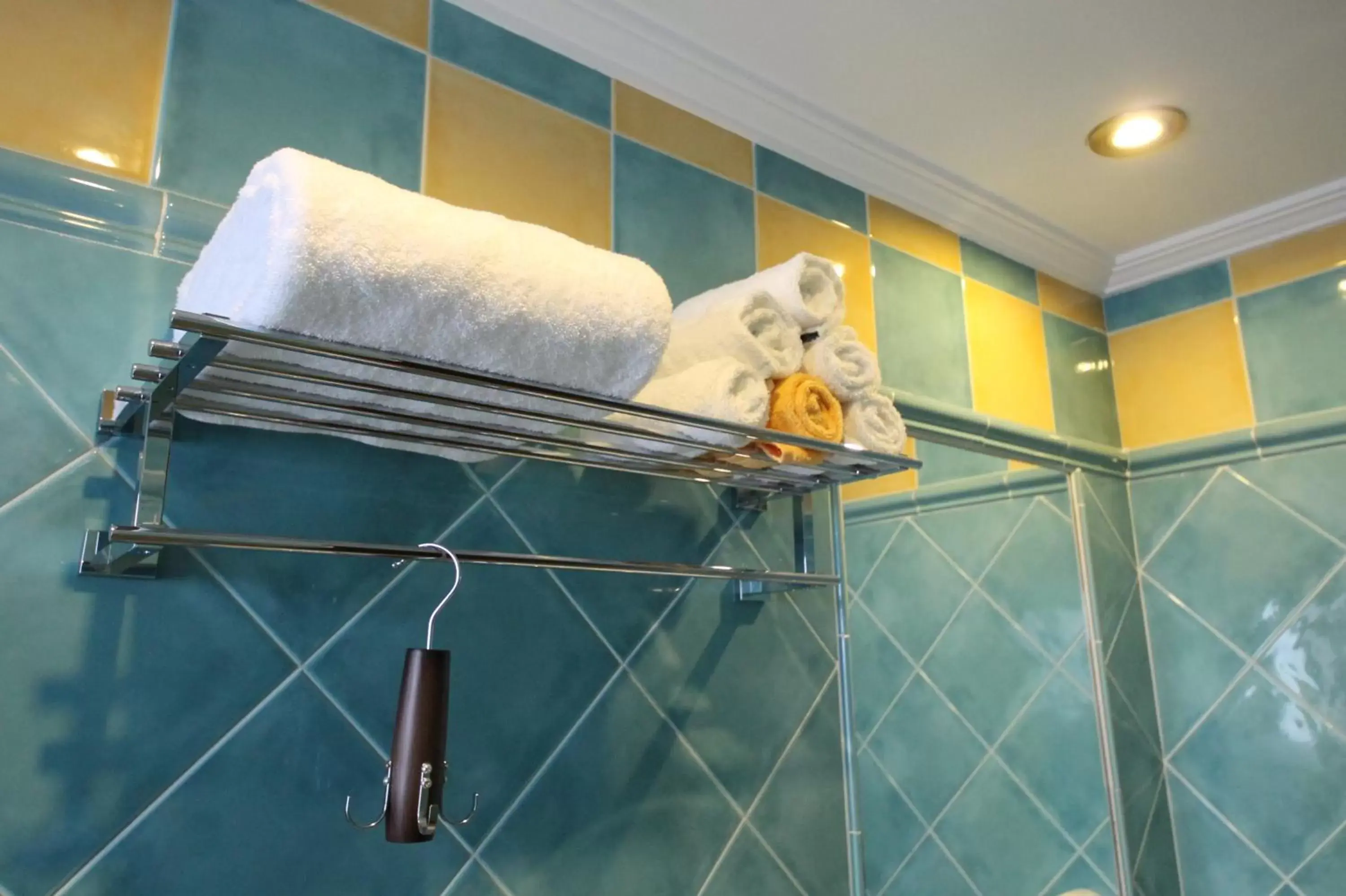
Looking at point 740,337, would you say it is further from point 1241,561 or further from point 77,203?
point 1241,561

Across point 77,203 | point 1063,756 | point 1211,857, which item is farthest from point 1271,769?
point 77,203

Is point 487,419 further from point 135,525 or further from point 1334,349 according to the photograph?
point 1334,349

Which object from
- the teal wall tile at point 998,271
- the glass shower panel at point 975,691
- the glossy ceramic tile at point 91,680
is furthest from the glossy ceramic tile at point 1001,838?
the glossy ceramic tile at point 91,680

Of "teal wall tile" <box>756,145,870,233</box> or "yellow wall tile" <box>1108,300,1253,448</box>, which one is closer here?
"teal wall tile" <box>756,145,870,233</box>

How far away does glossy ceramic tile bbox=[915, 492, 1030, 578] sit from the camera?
1.44 metres

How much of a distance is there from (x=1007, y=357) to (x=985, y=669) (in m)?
0.54

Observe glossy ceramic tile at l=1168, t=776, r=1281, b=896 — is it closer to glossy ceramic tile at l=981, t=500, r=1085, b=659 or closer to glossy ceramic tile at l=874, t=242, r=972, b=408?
glossy ceramic tile at l=981, t=500, r=1085, b=659

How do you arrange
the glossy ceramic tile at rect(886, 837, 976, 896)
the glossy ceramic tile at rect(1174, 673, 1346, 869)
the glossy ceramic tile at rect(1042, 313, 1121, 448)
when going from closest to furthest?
the glossy ceramic tile at rect(886, 837, 976, 896) < the glossy ceramic tile at rect(1174, 673, 1346, 869) < the glossy ceramic tile at rect(1042, 313, 1121, 448)

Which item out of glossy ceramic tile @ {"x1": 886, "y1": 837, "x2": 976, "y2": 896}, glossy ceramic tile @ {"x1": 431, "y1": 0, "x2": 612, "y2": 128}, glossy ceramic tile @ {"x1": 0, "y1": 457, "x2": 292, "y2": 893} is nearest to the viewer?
glossy ceramic tile @ {"x1": 0, "y1": 457, "x2": 292, "y2": 893}

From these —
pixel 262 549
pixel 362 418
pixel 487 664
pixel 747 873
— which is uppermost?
pixel 362 418

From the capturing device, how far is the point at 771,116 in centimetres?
128

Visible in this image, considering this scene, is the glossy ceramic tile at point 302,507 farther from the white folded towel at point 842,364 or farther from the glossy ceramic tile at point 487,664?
the white folded towel at point 842,364

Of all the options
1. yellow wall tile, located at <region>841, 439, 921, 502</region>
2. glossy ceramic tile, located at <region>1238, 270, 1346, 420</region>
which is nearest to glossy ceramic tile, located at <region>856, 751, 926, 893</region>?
yellow wall tile, located at <region>841, 439, 921, 502</region>

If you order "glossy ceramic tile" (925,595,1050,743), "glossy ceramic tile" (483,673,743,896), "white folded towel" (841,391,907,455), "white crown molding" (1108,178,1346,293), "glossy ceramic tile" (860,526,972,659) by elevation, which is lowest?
"glossy ceramic tile" (483,673,743,896)
